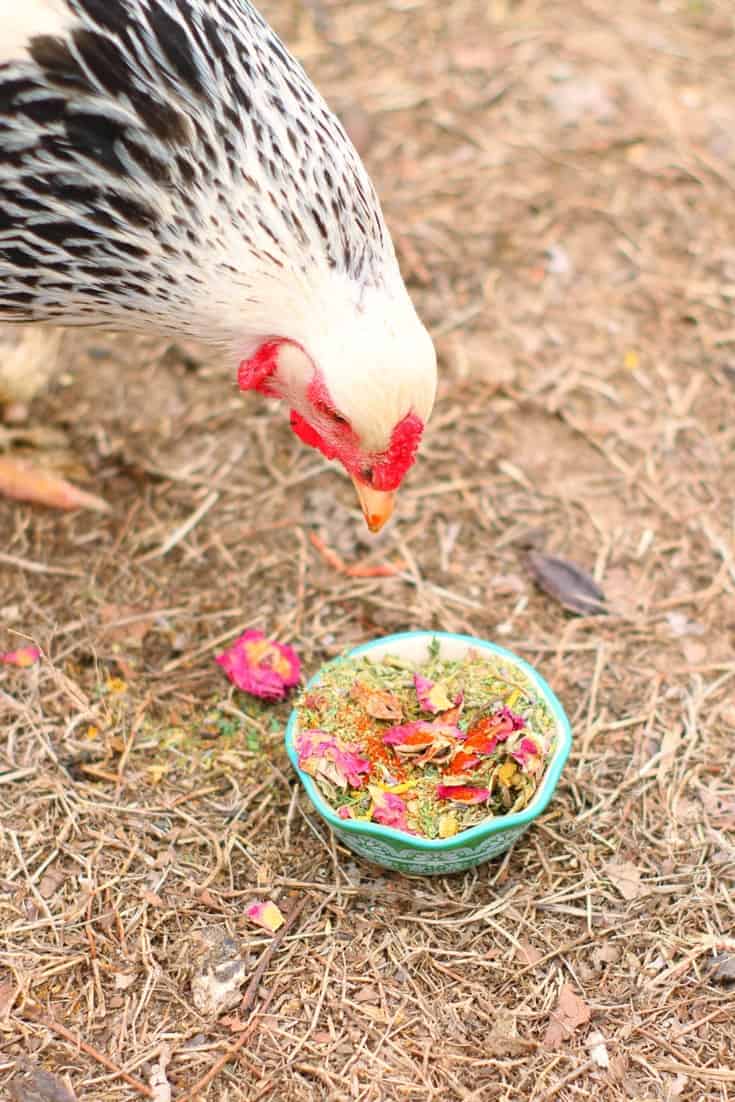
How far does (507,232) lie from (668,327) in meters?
0.74

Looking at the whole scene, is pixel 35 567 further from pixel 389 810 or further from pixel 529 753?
pixel 529 753

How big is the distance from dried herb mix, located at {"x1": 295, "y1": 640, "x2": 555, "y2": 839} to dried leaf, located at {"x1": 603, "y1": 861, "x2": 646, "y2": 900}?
0.34m

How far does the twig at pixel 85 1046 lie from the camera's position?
228cm

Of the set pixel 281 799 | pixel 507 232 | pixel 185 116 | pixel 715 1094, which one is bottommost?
pixel 715 1094

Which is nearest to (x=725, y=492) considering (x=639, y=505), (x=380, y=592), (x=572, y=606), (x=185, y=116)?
(x=639, y=505)

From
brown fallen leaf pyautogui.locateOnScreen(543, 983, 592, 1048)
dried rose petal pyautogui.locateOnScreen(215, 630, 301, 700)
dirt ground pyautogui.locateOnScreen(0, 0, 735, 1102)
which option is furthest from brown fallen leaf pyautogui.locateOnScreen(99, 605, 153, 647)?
brown fallen leaf pyautogui.locateOnScreen(543, 983, 592, 1048)

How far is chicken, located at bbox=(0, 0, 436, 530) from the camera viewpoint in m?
2.29

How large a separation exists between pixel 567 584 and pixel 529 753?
35.2 inches

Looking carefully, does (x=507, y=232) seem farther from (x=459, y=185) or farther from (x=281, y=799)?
(x=281, y=799)

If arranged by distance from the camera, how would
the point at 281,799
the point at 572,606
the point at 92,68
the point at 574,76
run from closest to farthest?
the point at 92,68, the point at 281,799, the point at 572,606, the point at 574,76

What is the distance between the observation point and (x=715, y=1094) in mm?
2307

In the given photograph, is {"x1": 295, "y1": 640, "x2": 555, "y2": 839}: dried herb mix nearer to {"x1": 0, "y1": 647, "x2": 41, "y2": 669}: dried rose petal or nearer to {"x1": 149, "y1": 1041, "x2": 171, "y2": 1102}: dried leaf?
{"x1": 149, "y1": 1041, "x2": 171, "y2": 1102}: dried leaf

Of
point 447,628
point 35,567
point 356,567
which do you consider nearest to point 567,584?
point 447,628

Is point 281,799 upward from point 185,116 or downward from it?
downward
